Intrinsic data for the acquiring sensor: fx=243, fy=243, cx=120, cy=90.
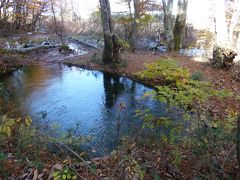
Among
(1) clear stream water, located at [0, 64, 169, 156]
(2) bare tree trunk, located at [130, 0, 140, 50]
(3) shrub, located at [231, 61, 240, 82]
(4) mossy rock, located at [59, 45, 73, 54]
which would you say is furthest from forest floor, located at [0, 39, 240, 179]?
(4) mossy rock, located at [59, 45, 73, 54]

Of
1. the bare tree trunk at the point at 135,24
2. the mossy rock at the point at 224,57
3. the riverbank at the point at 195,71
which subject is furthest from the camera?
the bare tree trunk at the point at 135,24

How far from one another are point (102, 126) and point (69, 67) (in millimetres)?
7281

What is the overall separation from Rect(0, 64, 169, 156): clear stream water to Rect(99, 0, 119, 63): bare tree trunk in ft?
3.42

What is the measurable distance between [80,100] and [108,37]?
4.42m

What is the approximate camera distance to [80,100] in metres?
7.85

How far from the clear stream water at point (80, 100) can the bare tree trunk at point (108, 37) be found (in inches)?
41.0

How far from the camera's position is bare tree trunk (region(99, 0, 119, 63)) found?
1091cm

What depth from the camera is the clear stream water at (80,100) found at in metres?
5.79

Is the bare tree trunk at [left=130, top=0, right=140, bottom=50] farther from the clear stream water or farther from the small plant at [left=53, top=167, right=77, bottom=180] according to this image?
the small plant at [left=53, top=167, right=77, bottom=180]

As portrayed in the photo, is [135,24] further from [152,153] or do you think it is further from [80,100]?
[152,153]

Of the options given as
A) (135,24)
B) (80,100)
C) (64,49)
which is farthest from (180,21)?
(80,100)

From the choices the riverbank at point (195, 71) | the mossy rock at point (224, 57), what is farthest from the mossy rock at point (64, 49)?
the mossy rock at point (224, 57)

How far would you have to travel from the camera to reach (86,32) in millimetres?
25438

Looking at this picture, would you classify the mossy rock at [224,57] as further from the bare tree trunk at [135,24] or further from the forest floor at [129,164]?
the bare tree trunk at [135,24]
